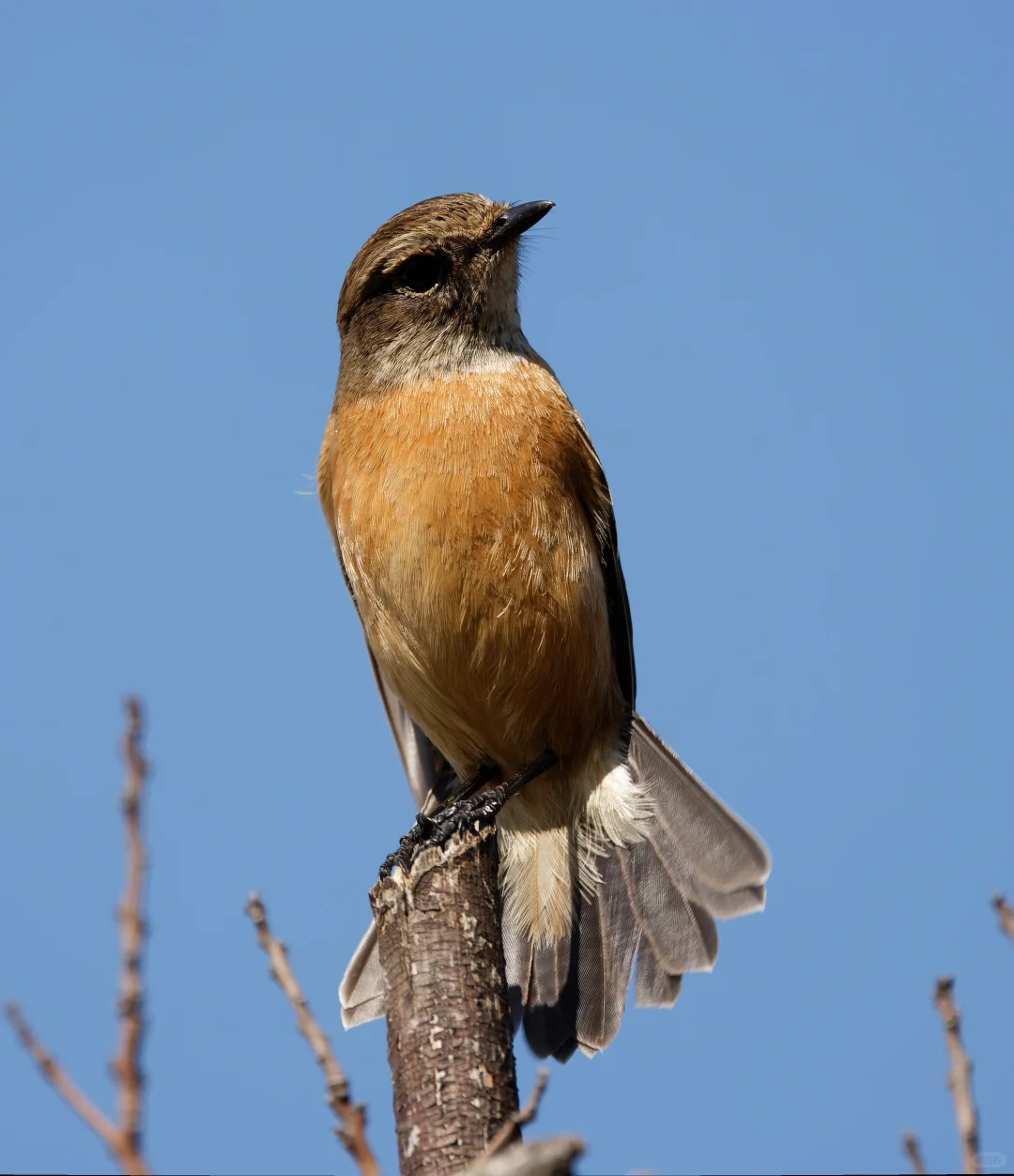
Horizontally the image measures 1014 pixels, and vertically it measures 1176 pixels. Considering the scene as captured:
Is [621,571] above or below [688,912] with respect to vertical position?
above

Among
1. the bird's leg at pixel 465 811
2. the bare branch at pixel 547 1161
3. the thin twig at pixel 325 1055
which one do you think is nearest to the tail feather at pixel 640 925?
the bird's leg at pixel 465 811

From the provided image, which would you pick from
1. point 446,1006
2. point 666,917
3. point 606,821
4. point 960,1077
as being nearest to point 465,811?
point 606,821

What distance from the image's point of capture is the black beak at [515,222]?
6.60 metres

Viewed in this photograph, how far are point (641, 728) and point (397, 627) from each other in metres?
1.47

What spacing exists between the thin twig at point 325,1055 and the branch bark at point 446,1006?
1537 millimetres

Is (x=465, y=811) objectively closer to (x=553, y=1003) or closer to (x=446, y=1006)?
(x=553, y=1003)

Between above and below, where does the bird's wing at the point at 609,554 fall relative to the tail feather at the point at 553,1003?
above

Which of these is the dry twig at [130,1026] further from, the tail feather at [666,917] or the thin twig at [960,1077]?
the tail feather at [666,917]

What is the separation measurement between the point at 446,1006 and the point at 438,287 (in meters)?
3.70

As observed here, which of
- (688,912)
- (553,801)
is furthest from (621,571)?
(688,912)

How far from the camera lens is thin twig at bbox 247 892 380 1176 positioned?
6.49ft

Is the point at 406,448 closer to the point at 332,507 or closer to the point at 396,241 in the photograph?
the point at 332,507

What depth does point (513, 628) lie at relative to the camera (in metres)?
5.63

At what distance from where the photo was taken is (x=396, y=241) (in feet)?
21.6
